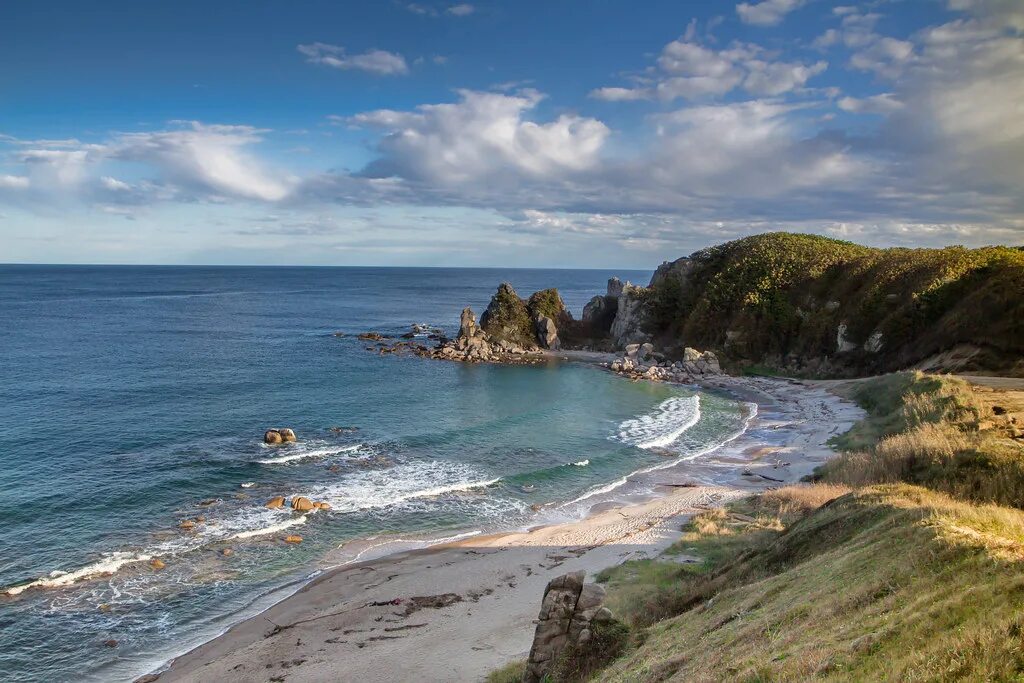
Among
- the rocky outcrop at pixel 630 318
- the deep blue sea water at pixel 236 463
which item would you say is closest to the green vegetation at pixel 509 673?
the deep blue sea water at pixel 236 463

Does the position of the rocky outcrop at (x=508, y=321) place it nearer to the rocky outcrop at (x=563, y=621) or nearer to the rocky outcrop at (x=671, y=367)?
the rocky outcrop at (x=671, y=367)

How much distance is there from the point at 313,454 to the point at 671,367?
49.4m

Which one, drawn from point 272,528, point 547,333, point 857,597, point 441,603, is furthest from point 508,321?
point 857,597

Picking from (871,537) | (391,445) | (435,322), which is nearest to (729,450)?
(391,445)

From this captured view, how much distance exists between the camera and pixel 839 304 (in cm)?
7581

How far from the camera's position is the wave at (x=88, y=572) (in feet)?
84.3

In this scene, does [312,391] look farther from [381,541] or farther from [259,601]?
[259,601]

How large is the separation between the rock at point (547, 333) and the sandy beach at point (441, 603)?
183 feet

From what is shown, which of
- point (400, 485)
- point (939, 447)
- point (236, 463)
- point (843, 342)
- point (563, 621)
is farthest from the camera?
point (843, 342)

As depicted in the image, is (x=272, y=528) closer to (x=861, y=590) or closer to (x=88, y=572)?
(x=88, y=572)

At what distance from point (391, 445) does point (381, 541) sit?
51.2 ft

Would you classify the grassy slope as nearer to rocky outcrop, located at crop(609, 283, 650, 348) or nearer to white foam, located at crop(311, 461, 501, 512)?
white foam, located at crop(311, 461, 501, 512)

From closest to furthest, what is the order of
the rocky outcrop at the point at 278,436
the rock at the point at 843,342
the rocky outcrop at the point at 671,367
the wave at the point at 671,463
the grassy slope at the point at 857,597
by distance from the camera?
the grassy slope at the point at 857,597 < the wave at the point at 671,463 < the rocky outcrop at the point at 278,436 < the rock at the point at 843,342 < the rocky outcrop at the point at 671,367

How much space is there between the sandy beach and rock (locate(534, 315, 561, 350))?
55847 millimetres
